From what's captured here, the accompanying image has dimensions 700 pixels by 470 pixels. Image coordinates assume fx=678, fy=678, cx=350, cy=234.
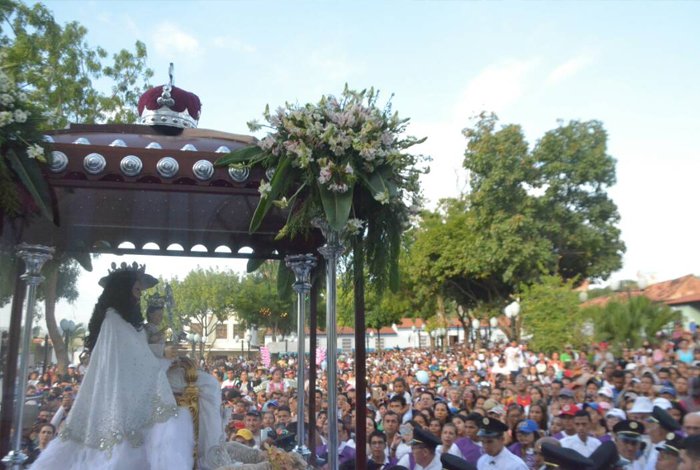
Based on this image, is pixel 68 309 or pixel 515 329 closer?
pixel 68 309

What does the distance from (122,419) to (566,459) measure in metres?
3.19

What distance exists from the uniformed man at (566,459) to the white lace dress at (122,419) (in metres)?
2.67

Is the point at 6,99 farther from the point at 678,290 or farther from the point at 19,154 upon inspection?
the point at 678,290

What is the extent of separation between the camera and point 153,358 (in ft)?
15.7

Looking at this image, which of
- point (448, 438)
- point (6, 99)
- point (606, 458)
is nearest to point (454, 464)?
point (606, 458)

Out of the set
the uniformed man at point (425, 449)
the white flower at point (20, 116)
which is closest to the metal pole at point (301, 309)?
the uniformed man at point (425, 449)

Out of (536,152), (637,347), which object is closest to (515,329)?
(536,152)

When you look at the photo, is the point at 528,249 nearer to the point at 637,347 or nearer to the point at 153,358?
the point at 637,347

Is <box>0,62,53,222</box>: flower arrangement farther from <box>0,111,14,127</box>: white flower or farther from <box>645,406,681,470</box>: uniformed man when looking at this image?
<box>645,406,681,470</box>: uniformed man

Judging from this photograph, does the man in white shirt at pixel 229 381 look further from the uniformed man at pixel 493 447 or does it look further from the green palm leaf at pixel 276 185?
the uniformed man at pixel 493 447

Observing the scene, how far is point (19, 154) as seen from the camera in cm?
427

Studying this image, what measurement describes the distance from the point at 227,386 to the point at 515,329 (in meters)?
30.4

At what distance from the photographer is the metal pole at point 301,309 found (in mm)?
6090

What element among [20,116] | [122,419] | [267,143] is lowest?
[122,419]
